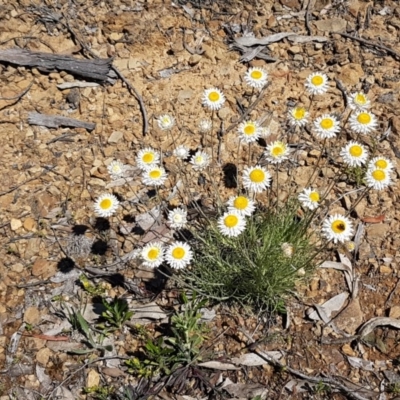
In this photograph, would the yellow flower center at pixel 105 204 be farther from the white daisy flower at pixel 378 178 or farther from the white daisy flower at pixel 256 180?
the white daisy flower at pixel 378 178

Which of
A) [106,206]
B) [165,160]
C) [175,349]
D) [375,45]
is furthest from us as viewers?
[375,45]

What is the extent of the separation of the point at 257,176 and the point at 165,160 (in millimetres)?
1171

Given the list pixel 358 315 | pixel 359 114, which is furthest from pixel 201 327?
pixel 359 114

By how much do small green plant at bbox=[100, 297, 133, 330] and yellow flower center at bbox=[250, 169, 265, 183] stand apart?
44.9 inches

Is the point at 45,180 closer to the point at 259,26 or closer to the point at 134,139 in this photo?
the point at 134,139

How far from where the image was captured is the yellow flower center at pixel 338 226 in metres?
2.85

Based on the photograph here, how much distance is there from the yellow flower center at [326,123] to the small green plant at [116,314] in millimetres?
1644

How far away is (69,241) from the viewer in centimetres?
374

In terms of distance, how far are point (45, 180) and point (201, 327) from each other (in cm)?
168

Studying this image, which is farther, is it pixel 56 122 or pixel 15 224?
pixel 56 122

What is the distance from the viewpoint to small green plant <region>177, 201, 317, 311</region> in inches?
126

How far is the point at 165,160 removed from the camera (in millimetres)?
4062

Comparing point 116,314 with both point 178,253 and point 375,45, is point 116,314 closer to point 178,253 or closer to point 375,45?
point 178,253

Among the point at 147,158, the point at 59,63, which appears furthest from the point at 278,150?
the point at 59,63
